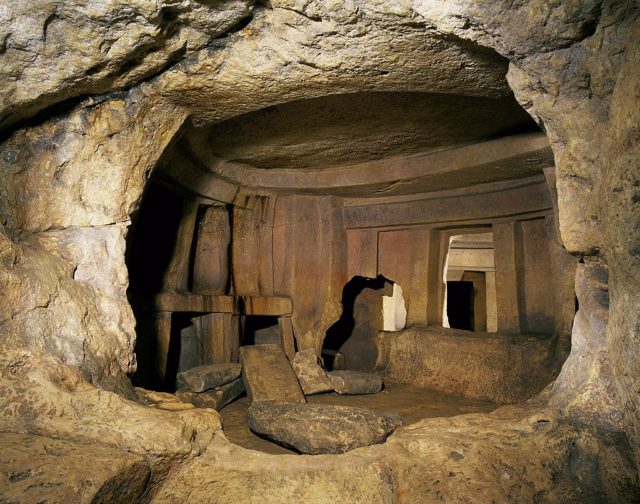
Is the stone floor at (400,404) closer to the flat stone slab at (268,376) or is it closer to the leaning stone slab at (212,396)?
the leaning stone slab at (212,396)

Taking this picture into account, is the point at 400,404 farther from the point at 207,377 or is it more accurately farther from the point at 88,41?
the point at 88,41

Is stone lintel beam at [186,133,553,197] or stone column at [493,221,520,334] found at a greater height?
stone lintel beam at [186,133,553,197]

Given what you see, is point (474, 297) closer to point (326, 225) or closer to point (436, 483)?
point (326, 225)

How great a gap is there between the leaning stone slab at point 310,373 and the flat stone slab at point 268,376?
20 cm

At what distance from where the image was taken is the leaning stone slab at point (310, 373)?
460 centimetres

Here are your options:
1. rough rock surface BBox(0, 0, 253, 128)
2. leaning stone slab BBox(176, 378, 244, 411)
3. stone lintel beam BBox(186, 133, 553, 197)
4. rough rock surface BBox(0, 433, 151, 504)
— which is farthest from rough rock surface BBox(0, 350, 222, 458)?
stone lintel beam BBox(186, 133, 553, 197)

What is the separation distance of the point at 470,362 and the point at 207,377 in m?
2.33

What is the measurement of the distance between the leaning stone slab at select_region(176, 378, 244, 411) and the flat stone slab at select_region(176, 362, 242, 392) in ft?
0.13

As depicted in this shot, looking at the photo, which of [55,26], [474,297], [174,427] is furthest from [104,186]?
[474,297]

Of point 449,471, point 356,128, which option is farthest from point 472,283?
point 449,471

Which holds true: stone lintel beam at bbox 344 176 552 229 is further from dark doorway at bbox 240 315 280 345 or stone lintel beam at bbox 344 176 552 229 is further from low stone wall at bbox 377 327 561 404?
dark doorway at bbox 240 315 280 345

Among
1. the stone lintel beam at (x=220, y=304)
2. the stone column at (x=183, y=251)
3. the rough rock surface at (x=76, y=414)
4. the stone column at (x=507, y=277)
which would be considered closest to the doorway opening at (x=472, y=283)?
the stone column at (x=507, y=277)

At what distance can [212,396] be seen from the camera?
4.13 meters

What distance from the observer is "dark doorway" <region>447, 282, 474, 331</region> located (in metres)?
10.0
